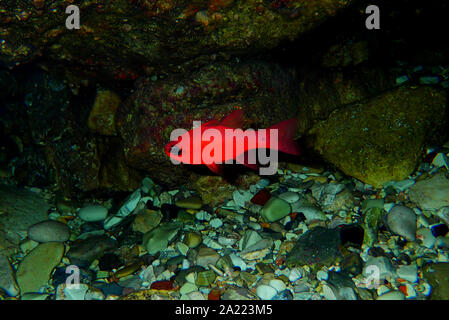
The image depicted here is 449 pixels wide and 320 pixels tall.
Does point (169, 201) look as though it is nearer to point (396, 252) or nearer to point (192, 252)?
point (192, 252)

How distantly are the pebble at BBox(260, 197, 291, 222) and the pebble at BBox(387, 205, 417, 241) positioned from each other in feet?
3.49

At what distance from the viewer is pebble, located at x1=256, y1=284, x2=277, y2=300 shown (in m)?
2.59

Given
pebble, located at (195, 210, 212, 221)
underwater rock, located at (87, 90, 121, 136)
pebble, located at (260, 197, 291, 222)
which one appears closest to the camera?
pebble, located at (260, 197, 291, 222)

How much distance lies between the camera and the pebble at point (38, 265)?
9.83 ft

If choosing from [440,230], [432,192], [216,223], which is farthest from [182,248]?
[432,192]

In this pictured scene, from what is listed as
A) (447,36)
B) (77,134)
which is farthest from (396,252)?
(77,134)

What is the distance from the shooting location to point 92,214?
4.03m

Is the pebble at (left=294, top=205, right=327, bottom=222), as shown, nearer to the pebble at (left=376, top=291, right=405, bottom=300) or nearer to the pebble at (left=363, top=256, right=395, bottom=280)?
the pebble at (left=363, top=256, right=395, bottom=280)

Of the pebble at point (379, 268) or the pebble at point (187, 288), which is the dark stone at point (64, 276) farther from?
the pebble at point (379, 268)

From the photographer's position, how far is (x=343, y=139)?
3.77 metres

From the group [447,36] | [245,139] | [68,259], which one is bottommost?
[68,259]

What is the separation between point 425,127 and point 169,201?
339 cm

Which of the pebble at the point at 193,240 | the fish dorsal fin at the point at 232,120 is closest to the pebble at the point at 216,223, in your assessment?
the pebble at the point at 193,240

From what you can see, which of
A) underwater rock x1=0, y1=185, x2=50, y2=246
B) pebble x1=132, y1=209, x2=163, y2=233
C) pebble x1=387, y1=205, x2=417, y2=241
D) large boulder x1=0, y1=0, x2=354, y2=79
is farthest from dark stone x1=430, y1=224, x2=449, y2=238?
underwater rock x1=0, y1=185, x2=50, y2=246
